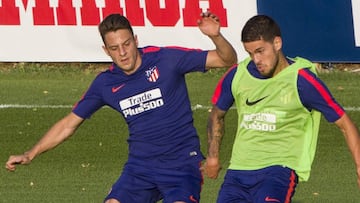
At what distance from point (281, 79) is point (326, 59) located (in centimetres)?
1031

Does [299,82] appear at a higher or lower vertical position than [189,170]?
higher

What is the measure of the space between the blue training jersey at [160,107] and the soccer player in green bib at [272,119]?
0.48 meters

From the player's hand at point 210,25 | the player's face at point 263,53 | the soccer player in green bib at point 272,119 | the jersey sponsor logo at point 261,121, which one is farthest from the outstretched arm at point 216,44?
the jersey sponsor logo at point 261,121

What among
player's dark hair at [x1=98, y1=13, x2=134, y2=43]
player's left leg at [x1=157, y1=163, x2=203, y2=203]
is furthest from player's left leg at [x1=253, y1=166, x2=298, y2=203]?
player's dark hair at [x1=98, y1=13, x2=134, y2=43]

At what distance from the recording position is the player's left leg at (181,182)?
9781 millimetres

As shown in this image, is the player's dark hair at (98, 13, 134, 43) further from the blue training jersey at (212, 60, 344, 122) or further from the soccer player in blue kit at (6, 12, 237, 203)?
the blue training jersey at (212, 60, 344, 122)

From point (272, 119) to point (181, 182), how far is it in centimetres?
96

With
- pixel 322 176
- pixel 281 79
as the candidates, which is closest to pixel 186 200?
pixel 281 79

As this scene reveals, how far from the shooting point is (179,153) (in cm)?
996

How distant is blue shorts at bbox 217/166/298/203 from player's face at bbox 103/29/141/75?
120 centimetres

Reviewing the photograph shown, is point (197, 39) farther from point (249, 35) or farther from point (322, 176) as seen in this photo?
point (249, 35)

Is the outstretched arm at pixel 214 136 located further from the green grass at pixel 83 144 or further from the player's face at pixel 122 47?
the green grass at pixel 83 144

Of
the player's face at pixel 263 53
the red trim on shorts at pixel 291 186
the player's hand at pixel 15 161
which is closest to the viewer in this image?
the player's face at pixel 263 53

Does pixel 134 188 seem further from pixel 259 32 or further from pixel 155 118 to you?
pixel 259 32
